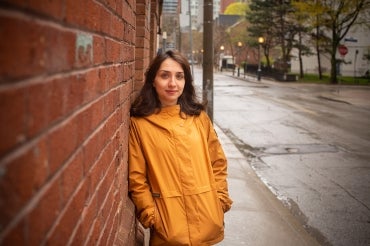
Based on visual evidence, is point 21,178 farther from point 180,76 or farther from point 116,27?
point 180,76

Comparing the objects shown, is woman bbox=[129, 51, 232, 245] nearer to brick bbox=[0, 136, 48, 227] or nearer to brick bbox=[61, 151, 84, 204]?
brick bbox=[61, 151, 84, 204]

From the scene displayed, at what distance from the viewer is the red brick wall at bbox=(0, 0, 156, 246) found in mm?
602

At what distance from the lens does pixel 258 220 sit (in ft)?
14.7

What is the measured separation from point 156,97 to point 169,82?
145mm

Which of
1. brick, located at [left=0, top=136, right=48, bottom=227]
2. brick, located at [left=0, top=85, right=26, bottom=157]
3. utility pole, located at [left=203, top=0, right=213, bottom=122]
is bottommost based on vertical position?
brick, located at [left=0, top=136, right=48, bottom=227]

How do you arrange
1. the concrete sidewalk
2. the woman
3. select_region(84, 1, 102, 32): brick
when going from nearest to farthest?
select_region(84, 1, 102, 32): brick < the woman < the concrete sidewalk

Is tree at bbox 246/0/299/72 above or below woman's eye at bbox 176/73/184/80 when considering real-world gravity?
above

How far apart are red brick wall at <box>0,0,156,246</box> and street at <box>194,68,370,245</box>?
12.4ft

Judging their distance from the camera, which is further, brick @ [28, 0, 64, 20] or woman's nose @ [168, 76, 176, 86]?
woman's nose @ [168, 76, 176, 86]

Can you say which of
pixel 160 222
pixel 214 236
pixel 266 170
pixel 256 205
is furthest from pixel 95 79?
pixel 266 170

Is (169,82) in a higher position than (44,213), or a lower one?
higher

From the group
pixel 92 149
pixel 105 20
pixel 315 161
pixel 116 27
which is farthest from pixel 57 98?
pixel 315 161

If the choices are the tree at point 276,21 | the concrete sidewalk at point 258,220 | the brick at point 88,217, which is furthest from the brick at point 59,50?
the tree at point 276,21

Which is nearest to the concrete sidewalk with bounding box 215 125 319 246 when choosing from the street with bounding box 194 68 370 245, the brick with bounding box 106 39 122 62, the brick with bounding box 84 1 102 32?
the street with bounding box 194 68 370 245
